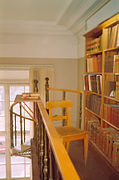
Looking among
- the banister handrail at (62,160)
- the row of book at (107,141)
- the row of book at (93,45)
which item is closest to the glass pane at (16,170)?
the row of book at (107,141)

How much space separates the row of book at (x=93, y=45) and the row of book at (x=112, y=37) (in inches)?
11.9

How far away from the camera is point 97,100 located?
3.46 meters

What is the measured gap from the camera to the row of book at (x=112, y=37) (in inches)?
107

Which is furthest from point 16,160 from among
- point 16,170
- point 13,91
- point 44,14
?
point 44,14

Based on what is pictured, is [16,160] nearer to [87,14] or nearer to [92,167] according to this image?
[92,167]

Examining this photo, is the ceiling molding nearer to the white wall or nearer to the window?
the white wall

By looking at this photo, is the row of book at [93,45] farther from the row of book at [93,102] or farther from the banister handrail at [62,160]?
the banister handrail at [62,160]

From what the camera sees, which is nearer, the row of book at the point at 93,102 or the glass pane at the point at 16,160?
the row of book at the point at 93,102

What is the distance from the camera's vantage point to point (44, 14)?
15.4ft

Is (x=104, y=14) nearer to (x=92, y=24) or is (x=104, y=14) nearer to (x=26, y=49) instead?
(x=92, y=24)

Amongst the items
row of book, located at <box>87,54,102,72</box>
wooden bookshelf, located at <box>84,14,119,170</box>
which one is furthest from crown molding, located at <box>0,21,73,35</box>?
row of book, located at <box>87,54,102,72</box>

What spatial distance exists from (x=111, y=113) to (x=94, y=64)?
1053mm

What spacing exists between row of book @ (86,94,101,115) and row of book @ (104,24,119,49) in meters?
0.94

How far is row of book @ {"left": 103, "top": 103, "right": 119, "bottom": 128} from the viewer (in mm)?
2756
